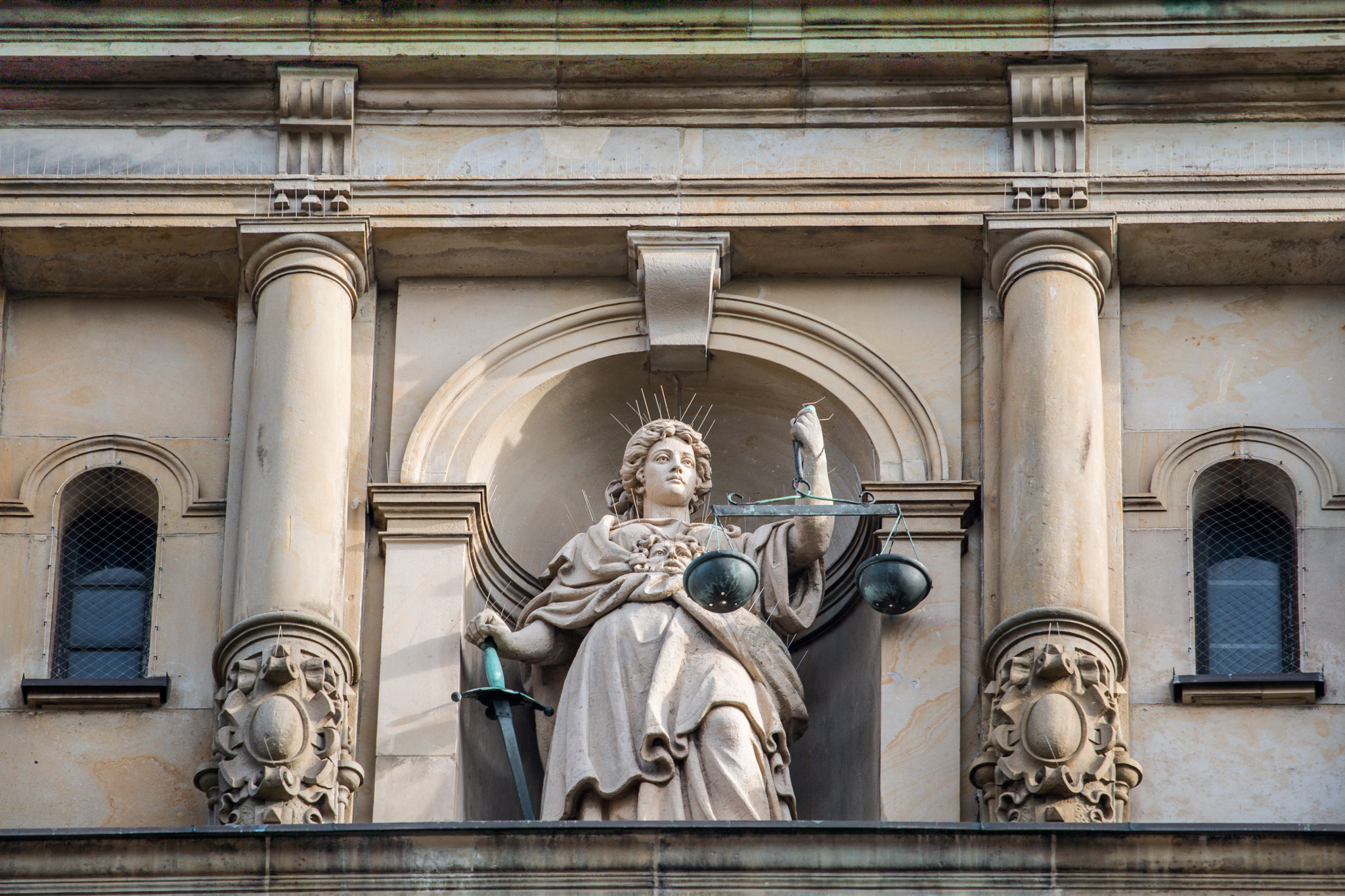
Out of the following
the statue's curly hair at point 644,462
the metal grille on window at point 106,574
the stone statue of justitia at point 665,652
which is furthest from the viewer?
the statue's curly hair at point 644,462

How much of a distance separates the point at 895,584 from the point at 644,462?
67.0 inches

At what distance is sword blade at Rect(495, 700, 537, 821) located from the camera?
12789 mm

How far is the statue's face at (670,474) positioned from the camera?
45.9 feet

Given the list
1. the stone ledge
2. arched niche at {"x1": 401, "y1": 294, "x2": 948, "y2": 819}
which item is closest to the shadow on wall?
arched niche at {"x1": 401, "y1": 294, "x2": 948, "y2": 819}

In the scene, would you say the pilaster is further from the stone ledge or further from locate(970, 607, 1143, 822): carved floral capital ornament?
locate(970, 607, 1143, 822): carved floral capital ornament

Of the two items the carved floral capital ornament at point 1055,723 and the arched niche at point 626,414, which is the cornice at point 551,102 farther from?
the carved floral capital ornament at point 1055,723

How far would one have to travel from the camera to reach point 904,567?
12945 mm

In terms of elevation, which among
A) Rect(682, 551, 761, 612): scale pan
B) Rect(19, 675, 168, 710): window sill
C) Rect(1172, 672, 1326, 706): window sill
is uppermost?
Rect(682, 551, 761, 612): scale pan

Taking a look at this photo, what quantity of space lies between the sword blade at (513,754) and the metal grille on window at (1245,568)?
9.70ft

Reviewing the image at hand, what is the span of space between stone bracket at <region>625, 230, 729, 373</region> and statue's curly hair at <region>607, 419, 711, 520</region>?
0.39 metres

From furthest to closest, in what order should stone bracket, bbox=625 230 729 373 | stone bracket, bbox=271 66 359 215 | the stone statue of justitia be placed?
stone bracket, bbox=271 66 359 215
stone bracket, bbox=625 230 729 373
the stone statue of justitia

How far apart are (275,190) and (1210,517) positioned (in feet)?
14.7

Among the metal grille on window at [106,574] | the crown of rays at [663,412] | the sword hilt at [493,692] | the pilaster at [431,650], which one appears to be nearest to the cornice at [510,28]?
the crown of rays at [663,412]

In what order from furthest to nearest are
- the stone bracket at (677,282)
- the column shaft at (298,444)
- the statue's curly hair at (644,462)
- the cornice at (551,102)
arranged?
1. the cornice at (551,102)
2. the stone bracket at (677,282)
3. the statue's curly hair at (644,462)
4. the column shaft at (298,444)
